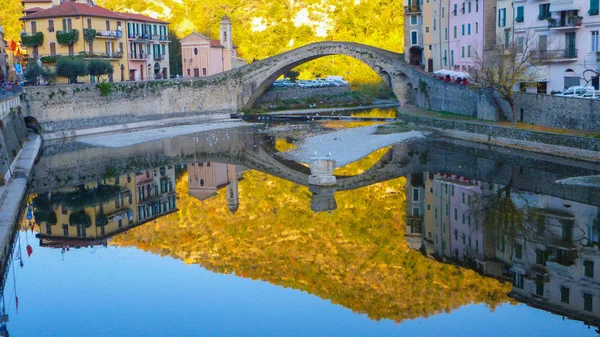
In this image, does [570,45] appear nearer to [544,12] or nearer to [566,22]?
[566,22]

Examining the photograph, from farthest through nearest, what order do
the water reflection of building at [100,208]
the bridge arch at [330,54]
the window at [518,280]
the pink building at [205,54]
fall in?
the pink building at [205,54]
the bridge arch at [330,54]
the water reflection of building at [100,208]
the window at [518,280]

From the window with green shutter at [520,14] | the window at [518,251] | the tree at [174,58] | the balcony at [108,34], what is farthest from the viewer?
the tree at [174,58]

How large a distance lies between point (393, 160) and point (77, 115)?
68.8ft

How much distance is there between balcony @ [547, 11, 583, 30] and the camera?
117 feet

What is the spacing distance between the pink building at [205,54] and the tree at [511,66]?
1152 inches

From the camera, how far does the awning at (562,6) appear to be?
35781 mm

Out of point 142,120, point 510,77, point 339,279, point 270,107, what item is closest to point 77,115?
point 142,120

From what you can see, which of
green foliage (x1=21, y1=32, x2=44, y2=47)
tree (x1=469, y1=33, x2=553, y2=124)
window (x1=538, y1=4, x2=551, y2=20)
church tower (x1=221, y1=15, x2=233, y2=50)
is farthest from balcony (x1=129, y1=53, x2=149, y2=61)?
window (x1=538, y1=4, x2=551, y2=20)

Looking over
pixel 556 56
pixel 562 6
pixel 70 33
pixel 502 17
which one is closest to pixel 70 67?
pixel 70 33

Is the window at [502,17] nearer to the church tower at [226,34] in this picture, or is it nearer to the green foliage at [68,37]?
the green foliage at [68,37]

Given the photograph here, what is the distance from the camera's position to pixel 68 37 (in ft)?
176

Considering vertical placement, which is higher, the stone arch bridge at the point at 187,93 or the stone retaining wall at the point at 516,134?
the stone arch bridge at the point at 187,93

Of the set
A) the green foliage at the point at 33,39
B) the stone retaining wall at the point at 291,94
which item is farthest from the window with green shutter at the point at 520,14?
the green foliage at the point at 33,39

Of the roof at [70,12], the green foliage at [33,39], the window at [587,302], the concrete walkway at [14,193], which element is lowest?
the window at [587,302]
